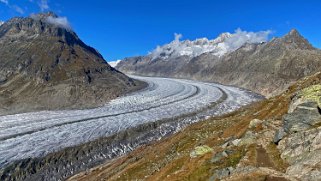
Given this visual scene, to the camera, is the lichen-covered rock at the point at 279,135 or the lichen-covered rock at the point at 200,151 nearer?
the lichen-covered rock at the point at 279,135

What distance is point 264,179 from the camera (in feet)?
110

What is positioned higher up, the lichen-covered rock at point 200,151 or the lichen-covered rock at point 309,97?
the lichen-covered rock at point 309,97

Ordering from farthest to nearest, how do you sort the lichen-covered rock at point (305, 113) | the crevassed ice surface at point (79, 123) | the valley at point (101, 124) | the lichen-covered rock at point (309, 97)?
the crevassed ice surface at point (79, 123)
the valley at point (101, 124)
the lichen-covered rock at point (309, 97)
the lichen-covered rock at point (305, 113)

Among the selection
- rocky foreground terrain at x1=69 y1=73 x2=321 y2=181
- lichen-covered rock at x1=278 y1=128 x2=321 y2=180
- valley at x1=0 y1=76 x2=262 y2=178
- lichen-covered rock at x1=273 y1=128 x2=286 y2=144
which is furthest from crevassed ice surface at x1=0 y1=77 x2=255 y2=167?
lichen-covered rock at x1=278 y1=128 x2=321 y2=180

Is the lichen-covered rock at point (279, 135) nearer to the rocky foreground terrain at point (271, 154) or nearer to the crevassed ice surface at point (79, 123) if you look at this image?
the rocky foreground terrain at point (271, 154)

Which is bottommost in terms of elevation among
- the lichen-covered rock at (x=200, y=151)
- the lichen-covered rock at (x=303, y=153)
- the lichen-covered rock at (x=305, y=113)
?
Answer: the lichen-covered rock at (x=200, y=151)

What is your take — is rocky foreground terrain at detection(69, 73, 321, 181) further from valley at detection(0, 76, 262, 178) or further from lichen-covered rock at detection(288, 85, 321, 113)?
valley at detection(0, 76, 262, 178)

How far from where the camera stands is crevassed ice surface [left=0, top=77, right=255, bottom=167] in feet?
303

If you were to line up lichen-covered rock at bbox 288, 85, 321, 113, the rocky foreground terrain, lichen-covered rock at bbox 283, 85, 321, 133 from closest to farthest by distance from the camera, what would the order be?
the rocky foreground terrain < lichen-covered rock at bbox 283, 85, 321, 133 < lichen-covered rock at bbox 288, 85, 321, 113

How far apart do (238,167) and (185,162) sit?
12641 millimetres

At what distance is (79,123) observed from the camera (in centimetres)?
11919

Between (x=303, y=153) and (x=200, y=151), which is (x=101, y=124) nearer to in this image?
(x=200, y=151)

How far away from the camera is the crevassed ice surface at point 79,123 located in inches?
3637

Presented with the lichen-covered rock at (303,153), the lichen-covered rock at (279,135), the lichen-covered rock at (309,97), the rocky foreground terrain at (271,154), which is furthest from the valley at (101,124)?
the lichen-covered rock at (303,153)
